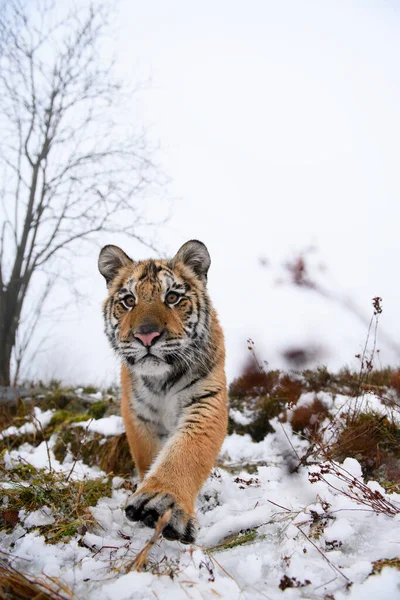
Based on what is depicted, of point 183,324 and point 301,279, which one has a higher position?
point 301,279

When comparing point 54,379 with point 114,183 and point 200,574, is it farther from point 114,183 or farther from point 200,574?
point 200,574

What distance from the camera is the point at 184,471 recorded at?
103 inches

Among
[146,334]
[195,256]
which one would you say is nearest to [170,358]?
[146,334]

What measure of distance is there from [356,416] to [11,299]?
10.3 m

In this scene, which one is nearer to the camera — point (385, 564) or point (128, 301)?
point (385, 564)

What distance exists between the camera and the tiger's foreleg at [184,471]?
2217 mm

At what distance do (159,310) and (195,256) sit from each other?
32.1 inches

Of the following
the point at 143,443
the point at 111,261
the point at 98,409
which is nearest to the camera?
the point at 143,443

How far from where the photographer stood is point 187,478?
2.59 meters

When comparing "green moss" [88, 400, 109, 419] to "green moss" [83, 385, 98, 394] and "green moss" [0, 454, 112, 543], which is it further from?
"green moss" [0, 454, 112, 543]

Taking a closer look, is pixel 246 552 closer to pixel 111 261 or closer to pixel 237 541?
pixel 237 541

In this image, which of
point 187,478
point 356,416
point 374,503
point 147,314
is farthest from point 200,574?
point 356,416

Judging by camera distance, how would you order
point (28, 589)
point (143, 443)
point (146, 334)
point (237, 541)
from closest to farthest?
point (28, 589)
point (237, 541)
point (146, 334)
point (143, 443)

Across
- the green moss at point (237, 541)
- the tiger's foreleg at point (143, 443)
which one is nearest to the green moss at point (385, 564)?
the green moss at point (237, 541)
